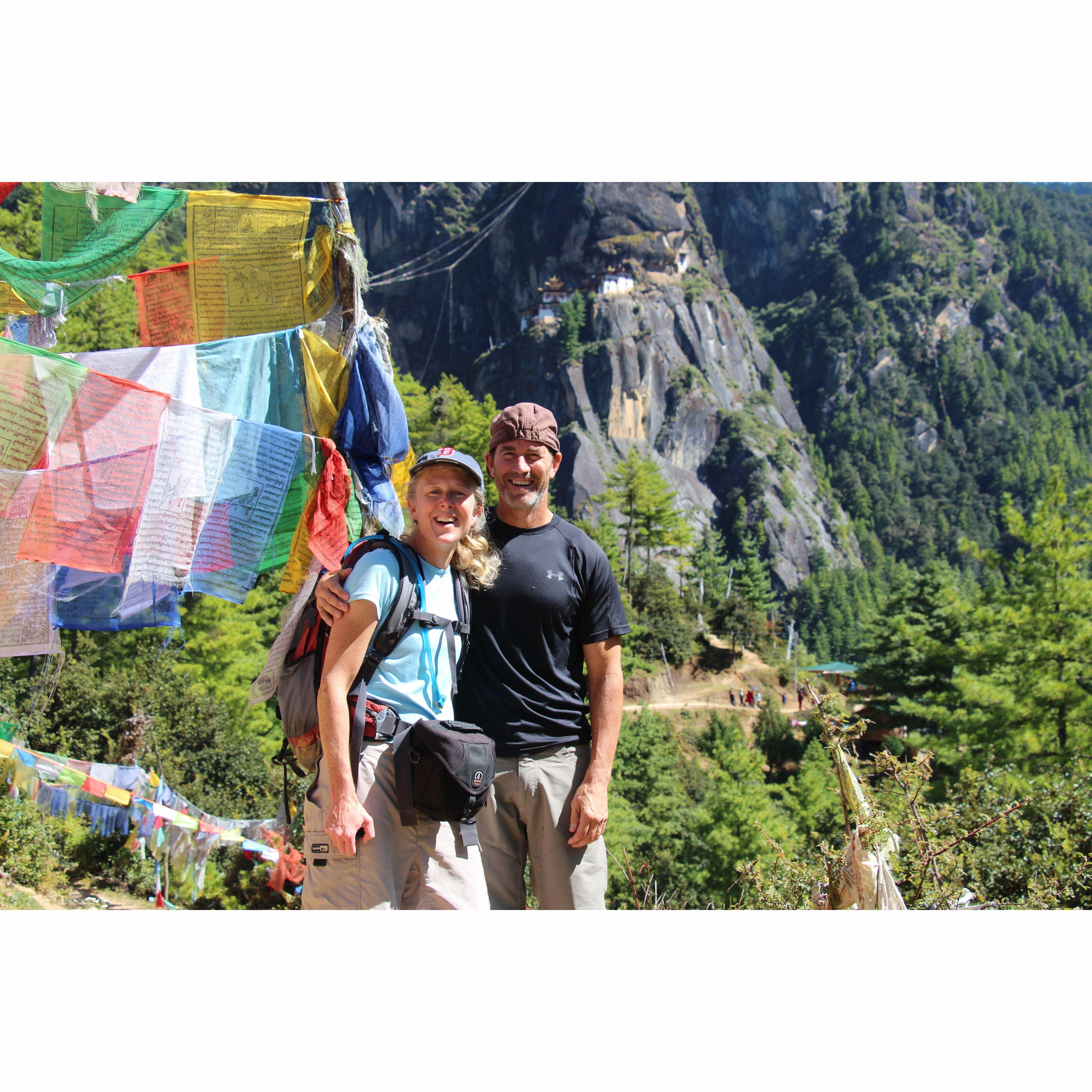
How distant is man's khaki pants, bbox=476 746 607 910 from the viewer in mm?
2619

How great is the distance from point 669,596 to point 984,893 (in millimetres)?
33092

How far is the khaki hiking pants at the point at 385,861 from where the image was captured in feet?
7.23

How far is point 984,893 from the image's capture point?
17.3 feet

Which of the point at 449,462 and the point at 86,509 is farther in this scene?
the point at 86,509

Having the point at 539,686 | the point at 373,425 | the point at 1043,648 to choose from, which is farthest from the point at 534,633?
the point at 1043,648

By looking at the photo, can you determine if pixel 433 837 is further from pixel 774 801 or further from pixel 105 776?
pixel 774 801

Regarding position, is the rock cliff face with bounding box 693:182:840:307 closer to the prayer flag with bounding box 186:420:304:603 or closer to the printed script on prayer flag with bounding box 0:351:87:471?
the prayer flag with bounding box 186:420:304:603

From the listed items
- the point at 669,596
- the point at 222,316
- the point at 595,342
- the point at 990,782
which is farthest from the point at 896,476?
the point at 222,316

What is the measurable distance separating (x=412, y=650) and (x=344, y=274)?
2022 millimetres

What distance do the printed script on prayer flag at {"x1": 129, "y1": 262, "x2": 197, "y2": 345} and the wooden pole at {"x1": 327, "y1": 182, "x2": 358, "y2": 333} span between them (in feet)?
2.20

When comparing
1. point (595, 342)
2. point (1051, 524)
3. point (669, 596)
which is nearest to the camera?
point (1051, 524)

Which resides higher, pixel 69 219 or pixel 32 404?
pixel 69 219

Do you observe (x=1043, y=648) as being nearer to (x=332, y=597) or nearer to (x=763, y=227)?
(x=332, y=597)

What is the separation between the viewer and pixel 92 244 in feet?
11.9
